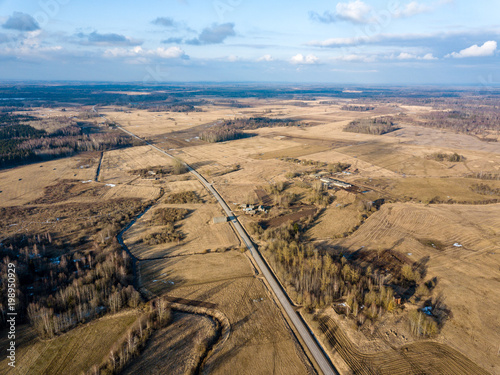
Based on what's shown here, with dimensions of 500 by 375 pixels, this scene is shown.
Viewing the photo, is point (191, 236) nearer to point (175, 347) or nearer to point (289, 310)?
point (175, 347)

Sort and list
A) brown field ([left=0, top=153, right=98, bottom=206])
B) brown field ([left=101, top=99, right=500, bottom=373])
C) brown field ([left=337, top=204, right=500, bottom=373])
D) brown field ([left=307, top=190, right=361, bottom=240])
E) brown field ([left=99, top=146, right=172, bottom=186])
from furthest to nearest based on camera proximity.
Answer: brown field ([left=99, top=146, right=172, bottom=186]) < brown field ([left=0, top=153, right=98, bottom=206]) < brown field ([left=307, top=190, right=361, bottom=240]) < brown field ([left=101, top=99, right=500, bottom=373]) < brown field ([left=337, top=204, right=500, bottom=373])

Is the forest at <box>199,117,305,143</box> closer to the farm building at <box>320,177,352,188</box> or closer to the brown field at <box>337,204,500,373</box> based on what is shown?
the farm building at <box>320,177,352,188</box>

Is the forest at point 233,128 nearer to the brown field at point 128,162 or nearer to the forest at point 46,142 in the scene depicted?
the brown field at point 128,162

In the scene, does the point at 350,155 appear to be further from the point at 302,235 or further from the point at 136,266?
the point at 136,266

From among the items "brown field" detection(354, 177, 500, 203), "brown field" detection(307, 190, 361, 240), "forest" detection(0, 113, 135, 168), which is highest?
"forest" detection(0, 113, 135, 168)

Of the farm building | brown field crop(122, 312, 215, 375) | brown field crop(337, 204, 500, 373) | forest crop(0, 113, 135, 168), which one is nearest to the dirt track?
brown field crop(337, 204, 500, 373)

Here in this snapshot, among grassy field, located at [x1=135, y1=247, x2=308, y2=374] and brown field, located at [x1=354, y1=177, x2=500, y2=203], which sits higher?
brown field, located at [x1=354, y1=177, x2=500, y2=203]

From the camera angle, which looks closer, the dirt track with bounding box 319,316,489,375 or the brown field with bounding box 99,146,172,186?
the dirt track with bounding box 319,316,489,375
